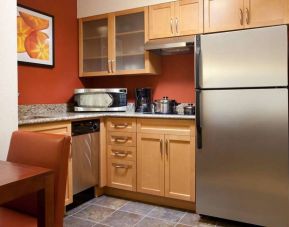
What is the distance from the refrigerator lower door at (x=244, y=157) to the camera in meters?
2.08

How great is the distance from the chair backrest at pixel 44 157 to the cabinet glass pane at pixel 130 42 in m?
1.82

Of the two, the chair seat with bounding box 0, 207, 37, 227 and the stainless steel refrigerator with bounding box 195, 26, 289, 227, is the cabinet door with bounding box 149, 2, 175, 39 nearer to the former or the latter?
the stainless steel refrigerator with bounding box 195, 26, 289, 227

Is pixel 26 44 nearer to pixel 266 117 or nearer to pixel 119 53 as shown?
pixel 119 53

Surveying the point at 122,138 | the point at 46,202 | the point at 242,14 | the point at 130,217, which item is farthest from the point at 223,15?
the point at 46,202

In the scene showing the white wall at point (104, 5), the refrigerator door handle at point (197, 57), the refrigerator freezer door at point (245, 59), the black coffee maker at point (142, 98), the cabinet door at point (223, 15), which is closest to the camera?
the refrigerator freezer door at point (245, 59)

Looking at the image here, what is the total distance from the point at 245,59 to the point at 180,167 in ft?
3.65

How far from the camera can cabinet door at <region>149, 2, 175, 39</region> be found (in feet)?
9.27

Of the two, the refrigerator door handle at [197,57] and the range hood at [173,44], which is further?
the range hood at [173,44]

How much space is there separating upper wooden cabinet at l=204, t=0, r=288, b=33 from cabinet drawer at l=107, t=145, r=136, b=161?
1398mm

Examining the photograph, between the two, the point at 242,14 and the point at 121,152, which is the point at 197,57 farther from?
the point at 121,152

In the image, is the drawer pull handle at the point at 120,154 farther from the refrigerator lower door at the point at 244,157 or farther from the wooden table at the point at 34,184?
the wooden table at the point at 34,184

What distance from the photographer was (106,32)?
3.28 metres

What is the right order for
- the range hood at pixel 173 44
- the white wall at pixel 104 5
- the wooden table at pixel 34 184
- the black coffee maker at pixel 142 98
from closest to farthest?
the wooden table at pixel 34 184 → the range hood at pixel 173 44 → the white wall at pixel 104 5 → the black coffee maker at pixel 142 98

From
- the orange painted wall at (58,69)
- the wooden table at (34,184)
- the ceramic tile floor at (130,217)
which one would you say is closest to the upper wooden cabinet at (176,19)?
the orange painted wall at (58,69)
